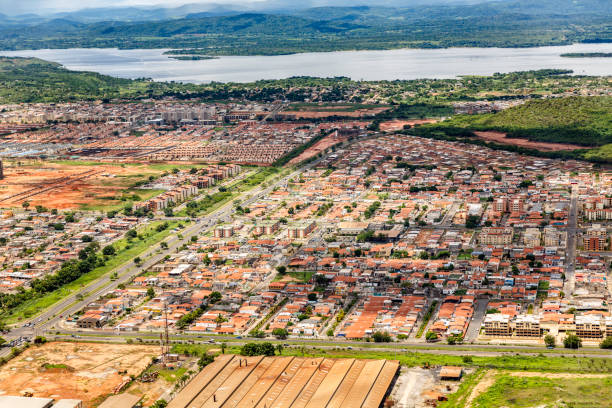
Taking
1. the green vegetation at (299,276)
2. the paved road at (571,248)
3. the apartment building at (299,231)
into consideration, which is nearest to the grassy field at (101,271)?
the apartment building at (299,231)

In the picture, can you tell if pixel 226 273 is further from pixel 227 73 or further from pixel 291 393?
pixel 227 73

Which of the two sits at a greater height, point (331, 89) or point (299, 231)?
point (331, 89)

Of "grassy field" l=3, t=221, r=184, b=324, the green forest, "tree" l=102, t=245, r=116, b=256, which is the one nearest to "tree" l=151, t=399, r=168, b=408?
"grassy field" l=3, t=221, r=184, b=324

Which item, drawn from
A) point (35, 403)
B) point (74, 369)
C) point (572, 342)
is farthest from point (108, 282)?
point (572, 342)

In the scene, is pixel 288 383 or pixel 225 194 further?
pixel 225 194

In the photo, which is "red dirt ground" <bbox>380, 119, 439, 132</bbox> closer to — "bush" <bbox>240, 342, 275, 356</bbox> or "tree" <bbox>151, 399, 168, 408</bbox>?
"bush" <bbox>240, 342, 275, 356</bbox>

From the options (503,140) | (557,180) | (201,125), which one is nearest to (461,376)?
(557,180)

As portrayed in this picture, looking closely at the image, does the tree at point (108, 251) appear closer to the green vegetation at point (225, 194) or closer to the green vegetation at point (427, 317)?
the green vegetation at point (225, 194)

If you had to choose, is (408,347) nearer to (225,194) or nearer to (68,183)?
(225,194)
